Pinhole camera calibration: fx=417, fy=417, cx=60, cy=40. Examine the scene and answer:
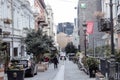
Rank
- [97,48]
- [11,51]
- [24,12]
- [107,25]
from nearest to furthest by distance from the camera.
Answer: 1. [107,25]
2. [97,48]
3. [11,51]
4. [24,12]

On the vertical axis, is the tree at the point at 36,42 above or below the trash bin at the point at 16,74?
above

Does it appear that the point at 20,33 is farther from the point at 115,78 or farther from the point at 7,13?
the point at 115,78

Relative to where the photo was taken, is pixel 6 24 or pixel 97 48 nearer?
pixel 97 48

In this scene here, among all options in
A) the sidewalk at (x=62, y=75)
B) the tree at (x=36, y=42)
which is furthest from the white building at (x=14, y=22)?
the sidewalk at (x=62, y=75)

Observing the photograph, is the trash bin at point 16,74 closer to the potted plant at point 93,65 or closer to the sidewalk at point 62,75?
the sidewalk at point 62,75

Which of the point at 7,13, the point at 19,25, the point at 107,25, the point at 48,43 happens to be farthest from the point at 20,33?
Answer: the point at 107,25

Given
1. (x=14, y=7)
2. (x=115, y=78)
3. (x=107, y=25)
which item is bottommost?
(x=115, y=78)

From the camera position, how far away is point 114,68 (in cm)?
1645

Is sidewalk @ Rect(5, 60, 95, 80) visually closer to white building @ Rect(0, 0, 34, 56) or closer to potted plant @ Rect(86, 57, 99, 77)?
potted plant @ Rect(86, 57, 99, 77)

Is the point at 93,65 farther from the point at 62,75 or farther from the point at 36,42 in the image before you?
the point at 36,42

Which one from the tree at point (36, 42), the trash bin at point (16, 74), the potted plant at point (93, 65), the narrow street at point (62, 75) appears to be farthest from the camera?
the tree at point (36, 42)

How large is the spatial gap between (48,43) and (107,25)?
1597 centimetres

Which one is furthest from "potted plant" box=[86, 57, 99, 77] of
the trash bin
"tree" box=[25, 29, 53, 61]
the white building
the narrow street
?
"tree" box=[25, 29, 53, 61]

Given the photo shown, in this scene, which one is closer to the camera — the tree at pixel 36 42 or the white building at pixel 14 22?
the white building at pixel 14 22
